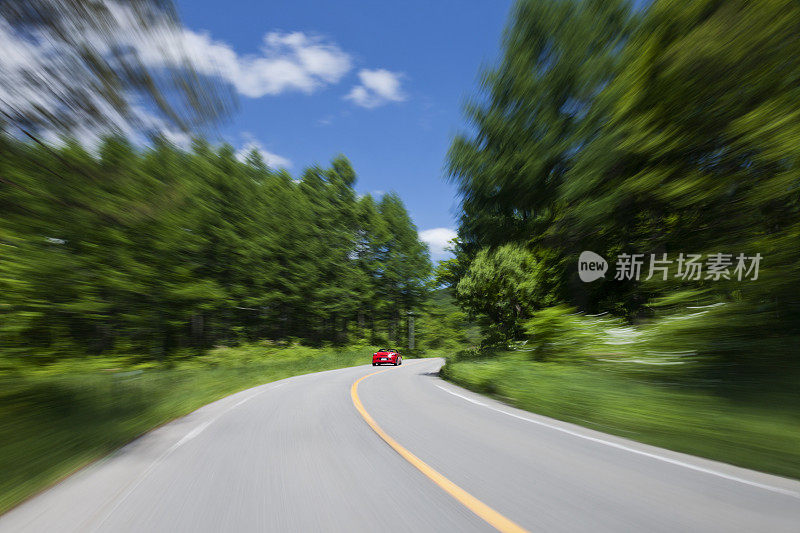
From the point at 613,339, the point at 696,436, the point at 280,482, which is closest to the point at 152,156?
the point at 280,482

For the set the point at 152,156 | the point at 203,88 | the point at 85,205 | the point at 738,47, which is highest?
the point at 738,47

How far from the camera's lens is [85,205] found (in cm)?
559

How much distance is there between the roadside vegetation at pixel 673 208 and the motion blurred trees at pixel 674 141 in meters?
0.03

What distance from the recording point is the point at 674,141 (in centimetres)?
860

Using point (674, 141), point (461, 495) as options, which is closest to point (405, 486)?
point (461, 495)

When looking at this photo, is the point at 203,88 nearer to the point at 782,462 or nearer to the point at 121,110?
the point at 121,110

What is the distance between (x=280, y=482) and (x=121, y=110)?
15.1 feet

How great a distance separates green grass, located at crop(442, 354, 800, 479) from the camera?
4.95 m

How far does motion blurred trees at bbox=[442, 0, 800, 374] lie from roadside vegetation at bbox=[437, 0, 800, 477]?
0.10 ft

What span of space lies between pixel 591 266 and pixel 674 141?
6.46 m

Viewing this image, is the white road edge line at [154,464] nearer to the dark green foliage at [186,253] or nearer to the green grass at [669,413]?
the dark green foliage at [186,253]

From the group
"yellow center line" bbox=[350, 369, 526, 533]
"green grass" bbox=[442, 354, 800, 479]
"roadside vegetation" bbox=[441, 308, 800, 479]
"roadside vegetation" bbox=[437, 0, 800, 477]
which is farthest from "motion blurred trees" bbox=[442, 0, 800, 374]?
"yellow center line" bbox=[350, 369, 526, 533]

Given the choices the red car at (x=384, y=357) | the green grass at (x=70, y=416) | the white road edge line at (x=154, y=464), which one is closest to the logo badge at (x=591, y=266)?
the white road edge line at (x=154, y=464)

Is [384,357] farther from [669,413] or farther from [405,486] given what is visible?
[405,486]
